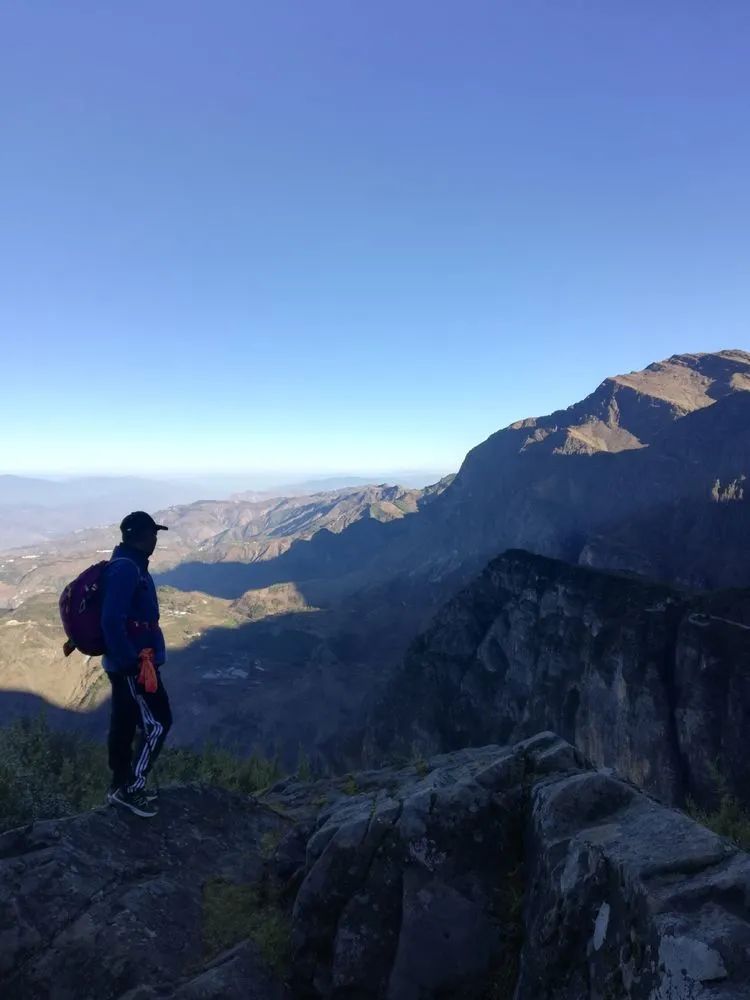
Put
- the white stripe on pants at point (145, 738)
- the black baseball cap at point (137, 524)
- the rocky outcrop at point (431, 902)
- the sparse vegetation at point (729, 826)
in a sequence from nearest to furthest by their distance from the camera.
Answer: the rocky outcrop at point (431, 902) < the white stripe on pants at point (145, 738) < the black baseball cap at point (137, 524) < the sparse vegetation at point (729, 826)

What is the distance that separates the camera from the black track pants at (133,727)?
8961mm

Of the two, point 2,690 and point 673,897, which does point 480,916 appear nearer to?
point 673,897

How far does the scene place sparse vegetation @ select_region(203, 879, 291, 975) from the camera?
7.00m

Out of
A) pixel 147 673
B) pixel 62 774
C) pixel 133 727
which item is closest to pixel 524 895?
pixel 147 673

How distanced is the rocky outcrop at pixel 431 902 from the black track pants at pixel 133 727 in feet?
2.29

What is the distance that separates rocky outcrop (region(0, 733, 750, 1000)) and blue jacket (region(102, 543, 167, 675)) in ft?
8.98

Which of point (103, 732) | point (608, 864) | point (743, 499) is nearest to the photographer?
point (608, 864)

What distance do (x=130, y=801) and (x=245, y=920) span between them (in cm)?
287

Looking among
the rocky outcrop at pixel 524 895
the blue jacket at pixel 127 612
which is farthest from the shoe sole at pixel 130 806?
the rocky outcrop at pixel 524 895

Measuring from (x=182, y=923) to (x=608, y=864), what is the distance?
588cm

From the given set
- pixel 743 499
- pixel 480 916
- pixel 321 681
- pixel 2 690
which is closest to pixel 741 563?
pixel 743 499

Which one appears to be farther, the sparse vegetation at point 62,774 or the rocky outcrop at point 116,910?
the sparse vegetation at point 62,774

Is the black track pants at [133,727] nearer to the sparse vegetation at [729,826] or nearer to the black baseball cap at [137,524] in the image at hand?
the black baseball cap at [137,524]

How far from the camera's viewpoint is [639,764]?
5709 centimetres
